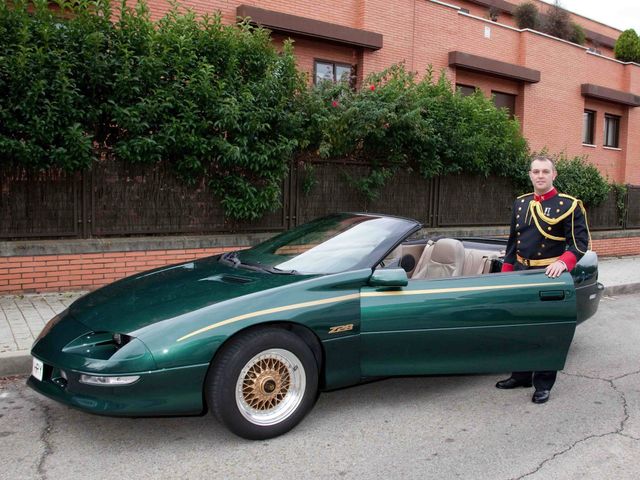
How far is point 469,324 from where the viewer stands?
154 inches

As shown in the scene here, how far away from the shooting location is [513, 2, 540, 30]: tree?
64.0ft

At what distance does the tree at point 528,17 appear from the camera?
19500mm

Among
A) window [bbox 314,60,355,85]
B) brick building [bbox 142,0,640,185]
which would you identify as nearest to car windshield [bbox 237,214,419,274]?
brick building [bbox 142,0,640,185]

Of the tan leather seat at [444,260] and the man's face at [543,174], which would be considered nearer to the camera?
the man's face at [543,174]

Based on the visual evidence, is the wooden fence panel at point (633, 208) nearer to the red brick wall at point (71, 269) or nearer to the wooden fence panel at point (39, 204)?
the red brick wall at point (71, 269)

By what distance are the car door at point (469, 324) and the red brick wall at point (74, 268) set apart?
4.70m

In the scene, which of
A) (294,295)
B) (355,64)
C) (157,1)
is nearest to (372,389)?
(294,295)

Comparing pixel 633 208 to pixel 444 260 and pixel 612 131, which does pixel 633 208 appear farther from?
pixel 444 260

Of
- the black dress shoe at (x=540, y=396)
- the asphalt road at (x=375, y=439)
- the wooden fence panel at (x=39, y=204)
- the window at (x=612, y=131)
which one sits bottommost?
the asphalt road at (x=375, y=439)

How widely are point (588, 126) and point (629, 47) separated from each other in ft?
12.2

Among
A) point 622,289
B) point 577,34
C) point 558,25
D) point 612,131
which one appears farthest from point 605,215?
point 577,34

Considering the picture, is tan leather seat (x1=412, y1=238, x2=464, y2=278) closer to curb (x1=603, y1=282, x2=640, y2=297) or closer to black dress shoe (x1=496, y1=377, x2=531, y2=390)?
black dress shoe (x1=496, y1=377, x2=531, y2=390)

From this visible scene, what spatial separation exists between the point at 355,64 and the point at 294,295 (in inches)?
445

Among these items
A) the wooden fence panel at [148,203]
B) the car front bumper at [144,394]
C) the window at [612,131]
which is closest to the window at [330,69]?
the wooden fence panel at [148,203]
